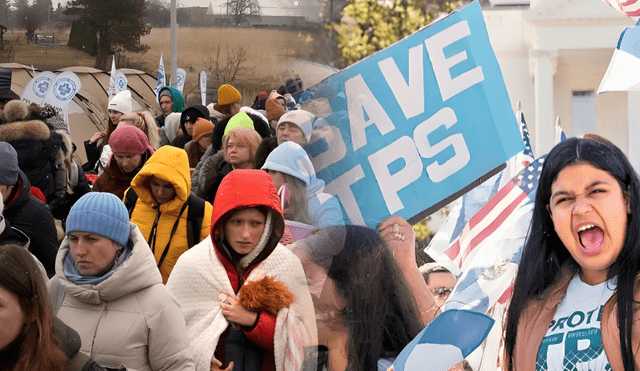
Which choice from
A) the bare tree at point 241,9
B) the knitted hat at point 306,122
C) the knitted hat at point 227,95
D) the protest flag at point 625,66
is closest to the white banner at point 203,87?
the knitted hat at point 227,95

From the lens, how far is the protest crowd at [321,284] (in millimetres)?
1776

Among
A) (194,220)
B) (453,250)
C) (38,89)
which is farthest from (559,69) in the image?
(38,89)

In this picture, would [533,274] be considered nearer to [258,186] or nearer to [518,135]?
[518,135]

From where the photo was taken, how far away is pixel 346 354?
208 centimetres

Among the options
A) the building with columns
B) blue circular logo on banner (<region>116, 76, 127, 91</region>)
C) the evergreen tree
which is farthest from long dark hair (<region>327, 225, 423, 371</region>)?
the evergreen tree

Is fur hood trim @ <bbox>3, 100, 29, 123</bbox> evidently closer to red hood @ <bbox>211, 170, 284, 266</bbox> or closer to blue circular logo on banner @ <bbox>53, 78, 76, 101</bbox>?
red hood @ <bbox>211, 170, 284, 266</bbox>

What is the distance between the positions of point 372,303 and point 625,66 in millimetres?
898

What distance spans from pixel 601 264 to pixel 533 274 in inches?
8.3

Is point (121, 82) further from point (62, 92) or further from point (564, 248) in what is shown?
point (564, 248)

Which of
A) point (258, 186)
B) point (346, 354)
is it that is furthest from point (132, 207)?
point (346, 354)

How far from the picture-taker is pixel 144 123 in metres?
5.57

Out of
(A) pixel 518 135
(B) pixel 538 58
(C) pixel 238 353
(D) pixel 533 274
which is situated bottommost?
(C) pixel 238 353

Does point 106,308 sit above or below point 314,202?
below

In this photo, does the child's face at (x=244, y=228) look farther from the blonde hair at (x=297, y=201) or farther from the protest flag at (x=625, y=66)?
the protest flag at (x=625, y=66)
